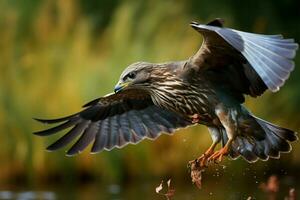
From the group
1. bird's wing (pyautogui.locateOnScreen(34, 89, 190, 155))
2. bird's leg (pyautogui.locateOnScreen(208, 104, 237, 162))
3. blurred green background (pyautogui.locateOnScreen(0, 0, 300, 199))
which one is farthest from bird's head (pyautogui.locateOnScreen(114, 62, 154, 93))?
blurred green background (pyautogui.locateOnScreen(0, 0, 300, 199))

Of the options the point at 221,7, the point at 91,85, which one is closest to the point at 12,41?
the point at 91,85

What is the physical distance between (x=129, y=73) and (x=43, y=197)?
4.55 meters

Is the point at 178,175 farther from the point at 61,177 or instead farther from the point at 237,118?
the point at 237,118

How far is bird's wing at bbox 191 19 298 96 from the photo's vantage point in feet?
25.4

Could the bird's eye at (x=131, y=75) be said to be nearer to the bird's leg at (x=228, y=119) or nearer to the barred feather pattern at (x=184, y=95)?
the barred feather pattern at (x=184, y=95)

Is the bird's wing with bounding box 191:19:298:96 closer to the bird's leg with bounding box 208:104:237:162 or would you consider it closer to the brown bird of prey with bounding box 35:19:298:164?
the brown bird of prey with bounding box 35:19:298:164

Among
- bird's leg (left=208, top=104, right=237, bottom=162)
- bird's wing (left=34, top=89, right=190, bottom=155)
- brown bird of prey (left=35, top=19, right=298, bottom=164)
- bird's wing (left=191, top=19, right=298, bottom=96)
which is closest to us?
bird's wing (left=191, top=19, right=298, bottom=96)

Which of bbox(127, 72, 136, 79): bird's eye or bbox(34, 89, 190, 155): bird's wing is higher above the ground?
bbox(127, 72, 136, 79): bird's eye

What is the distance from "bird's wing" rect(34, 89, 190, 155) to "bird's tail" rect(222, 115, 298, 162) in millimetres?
690

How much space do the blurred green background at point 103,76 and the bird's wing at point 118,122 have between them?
3.39 metres

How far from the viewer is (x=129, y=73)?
29.1 ft

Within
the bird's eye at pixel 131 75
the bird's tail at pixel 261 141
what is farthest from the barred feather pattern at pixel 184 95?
the bird's tail at pixel 261 141

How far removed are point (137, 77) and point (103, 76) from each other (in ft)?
20.7

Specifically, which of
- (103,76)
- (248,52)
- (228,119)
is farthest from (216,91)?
(103,76)
